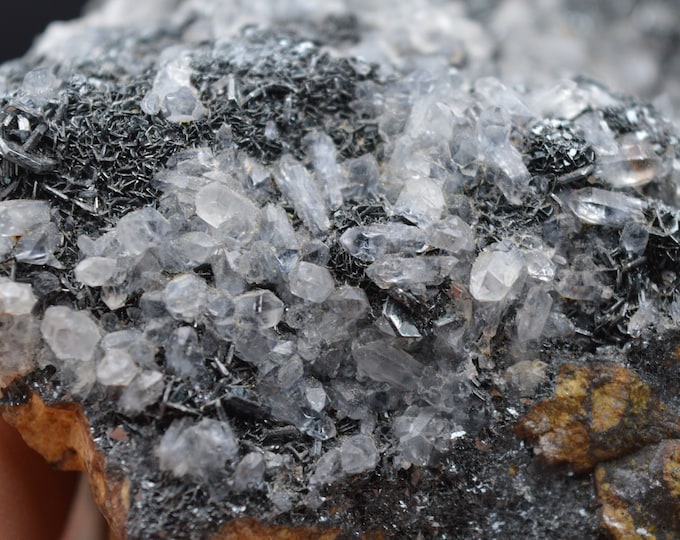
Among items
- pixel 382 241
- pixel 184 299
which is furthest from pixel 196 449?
pixel 382 241

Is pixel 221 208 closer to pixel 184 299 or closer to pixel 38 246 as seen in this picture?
pixel 184 299

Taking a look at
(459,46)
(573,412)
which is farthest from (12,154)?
(459,46)

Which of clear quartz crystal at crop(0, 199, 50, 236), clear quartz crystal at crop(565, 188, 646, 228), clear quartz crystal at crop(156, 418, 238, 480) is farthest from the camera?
clear quartz crystal at crop(565, 188, 646, 228)

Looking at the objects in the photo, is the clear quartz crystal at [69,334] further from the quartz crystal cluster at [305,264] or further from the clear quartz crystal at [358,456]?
the clear quartz crystal at [358,456]

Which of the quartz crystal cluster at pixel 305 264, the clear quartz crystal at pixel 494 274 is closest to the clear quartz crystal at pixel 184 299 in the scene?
the quartz crystal cluster at pixel 305 264

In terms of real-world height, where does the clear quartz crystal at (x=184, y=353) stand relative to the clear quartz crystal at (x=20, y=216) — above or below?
below

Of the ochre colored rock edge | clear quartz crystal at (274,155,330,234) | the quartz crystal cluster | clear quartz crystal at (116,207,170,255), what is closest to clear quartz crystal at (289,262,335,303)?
the quartz crystal cluster

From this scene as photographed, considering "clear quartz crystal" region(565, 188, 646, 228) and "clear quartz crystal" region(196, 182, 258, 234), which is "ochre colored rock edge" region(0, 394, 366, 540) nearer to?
"clear quartz crystal" region(196, 182, 258, 234)
